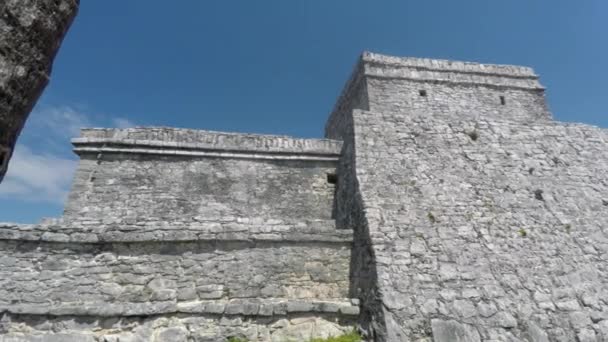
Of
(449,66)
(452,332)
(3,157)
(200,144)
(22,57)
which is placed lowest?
(452,332)

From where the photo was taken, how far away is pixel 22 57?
A: 1.40 meters

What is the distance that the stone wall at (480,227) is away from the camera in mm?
5117

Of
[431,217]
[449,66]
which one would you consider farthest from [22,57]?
[449,66]

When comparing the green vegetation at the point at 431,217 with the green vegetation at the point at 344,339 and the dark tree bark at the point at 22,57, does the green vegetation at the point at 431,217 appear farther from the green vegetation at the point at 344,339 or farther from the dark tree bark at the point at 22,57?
the dark tree bark at the point at 22,57

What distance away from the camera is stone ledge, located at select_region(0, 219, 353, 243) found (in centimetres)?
538

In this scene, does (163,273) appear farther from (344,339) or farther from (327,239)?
A: (344,339)

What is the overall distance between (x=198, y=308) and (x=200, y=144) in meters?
4.72

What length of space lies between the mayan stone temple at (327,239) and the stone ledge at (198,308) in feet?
0.08

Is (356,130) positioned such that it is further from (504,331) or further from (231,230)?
(504,331)

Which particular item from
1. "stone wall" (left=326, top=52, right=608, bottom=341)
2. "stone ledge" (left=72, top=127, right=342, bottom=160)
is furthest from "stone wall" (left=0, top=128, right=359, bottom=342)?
"stone wall" (left=326, top=52, right=608, bottom=341)

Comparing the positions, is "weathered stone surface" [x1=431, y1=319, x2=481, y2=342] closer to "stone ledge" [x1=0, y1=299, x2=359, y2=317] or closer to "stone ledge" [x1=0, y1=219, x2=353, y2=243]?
"stone ledge" [x1=0, y1=299, x2=359, y2=317]

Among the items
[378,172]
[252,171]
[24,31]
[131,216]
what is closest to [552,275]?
[378,172]

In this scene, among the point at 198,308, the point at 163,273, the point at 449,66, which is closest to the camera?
the point at 198,308

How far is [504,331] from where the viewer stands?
16.4 feet
